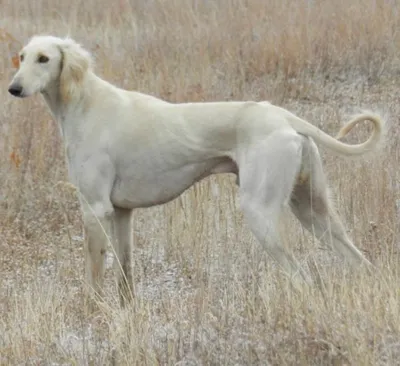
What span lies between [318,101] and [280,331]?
587cm

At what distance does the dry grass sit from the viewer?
4.20 meters

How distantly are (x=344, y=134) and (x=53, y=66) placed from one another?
5.07ft

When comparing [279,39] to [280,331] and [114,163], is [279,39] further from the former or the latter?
[280,331]

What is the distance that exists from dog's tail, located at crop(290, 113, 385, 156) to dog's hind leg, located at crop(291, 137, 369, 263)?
88 mm

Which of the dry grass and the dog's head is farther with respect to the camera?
the dog's head

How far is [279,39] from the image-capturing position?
10312 mm

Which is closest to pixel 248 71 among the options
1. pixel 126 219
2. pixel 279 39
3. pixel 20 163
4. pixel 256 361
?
pixel 279 39

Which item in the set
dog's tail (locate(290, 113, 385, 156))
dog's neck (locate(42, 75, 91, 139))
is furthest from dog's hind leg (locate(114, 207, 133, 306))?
dog's tail (locate(290, 113, 385, 156))

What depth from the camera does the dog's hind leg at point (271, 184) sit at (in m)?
5.07

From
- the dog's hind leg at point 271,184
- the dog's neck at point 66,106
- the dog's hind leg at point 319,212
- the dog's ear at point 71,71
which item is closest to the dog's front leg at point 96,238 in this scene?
the dog's neck at point 66,106

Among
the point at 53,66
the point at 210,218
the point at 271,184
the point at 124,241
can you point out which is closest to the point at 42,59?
the point at 53,66

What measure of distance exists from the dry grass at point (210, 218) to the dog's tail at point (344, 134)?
17.6 inches

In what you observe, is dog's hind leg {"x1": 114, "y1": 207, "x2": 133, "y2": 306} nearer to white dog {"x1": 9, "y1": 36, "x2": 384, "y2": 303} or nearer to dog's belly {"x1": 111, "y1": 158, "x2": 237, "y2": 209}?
white dog {"x1": 9, "y1": 36, "x2": 384, "y2": 303}

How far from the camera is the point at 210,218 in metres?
6.54
